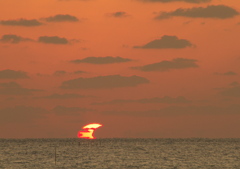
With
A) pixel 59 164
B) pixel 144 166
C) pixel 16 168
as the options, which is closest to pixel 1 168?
pixel 16 168

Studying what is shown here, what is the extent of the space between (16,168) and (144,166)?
1028 inches

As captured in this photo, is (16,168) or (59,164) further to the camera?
(59,164)

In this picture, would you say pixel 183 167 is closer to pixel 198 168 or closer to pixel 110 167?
pixel 198 168

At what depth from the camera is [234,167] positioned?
11462cm

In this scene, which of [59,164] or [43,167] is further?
[59,164]

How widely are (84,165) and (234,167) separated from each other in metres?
31.1

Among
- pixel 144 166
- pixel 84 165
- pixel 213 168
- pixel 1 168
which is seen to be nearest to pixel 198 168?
pixel 213 168

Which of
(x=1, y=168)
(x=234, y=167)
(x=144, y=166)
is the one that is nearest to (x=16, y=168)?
(x=1, y=168)

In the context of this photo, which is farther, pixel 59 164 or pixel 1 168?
pixel 59 164

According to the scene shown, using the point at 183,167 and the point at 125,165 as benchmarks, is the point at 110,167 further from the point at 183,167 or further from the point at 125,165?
the point at 183,167

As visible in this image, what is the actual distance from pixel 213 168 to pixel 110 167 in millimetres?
20888

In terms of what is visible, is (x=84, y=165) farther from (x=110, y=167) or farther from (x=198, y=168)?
(x=198, y=168)

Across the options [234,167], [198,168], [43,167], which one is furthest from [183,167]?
[43,167]

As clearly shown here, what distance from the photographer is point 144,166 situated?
115750 mm
